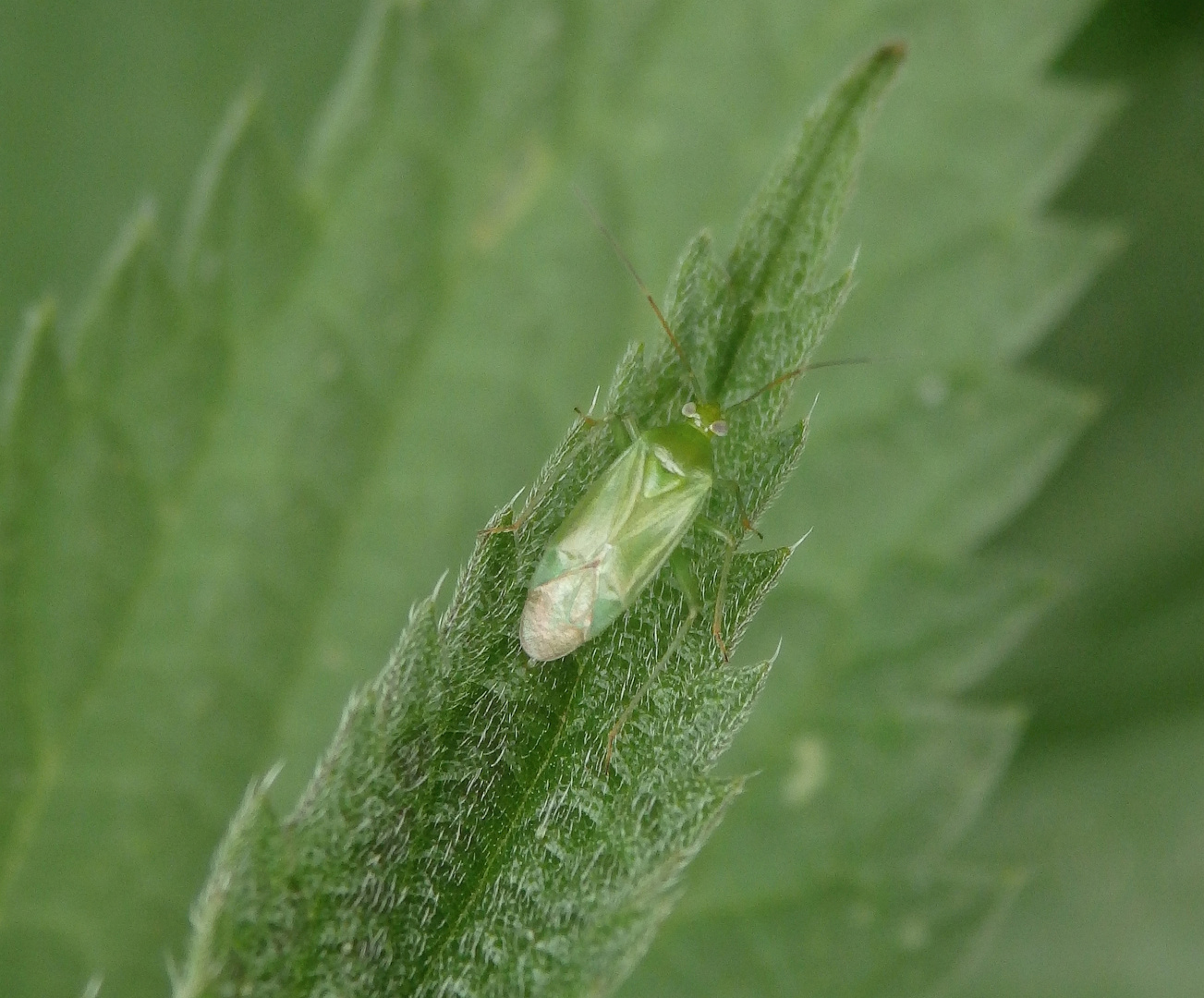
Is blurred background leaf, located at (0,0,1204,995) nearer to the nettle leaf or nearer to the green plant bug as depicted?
the green plant bug

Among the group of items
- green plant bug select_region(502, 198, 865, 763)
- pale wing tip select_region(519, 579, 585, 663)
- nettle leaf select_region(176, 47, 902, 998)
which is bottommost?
nettle leaf select_region(176, 47, 902, 998)

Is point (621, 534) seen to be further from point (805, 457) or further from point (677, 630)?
point (805, 457)

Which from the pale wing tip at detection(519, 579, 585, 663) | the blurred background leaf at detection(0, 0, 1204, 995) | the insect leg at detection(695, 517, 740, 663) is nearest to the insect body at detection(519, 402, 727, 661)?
the pale wing tip at detection(519, 579, 585, 663)

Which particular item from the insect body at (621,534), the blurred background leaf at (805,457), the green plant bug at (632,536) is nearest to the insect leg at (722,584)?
the green plant bug at (632,536)

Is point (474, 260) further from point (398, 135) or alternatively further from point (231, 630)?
point (231, 630)

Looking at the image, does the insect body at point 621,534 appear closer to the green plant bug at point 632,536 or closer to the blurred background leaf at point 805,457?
the green plant bug at point 632,536

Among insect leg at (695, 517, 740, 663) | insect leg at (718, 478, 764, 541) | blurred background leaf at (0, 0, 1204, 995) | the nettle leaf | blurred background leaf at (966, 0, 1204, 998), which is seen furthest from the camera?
blurred background leaf at (966, 0, 1204, 998)
